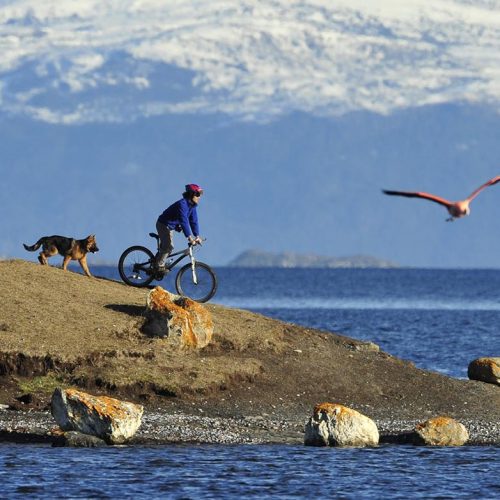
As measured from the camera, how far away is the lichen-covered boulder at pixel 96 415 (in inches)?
1032

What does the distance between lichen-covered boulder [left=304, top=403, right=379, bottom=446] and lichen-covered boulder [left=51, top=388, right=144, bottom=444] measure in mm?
3218

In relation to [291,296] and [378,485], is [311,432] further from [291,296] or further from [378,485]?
[291,296]

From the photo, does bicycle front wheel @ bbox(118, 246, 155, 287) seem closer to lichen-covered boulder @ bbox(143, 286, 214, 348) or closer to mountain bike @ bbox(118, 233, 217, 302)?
mountain bike @ bbox(118, 233, 217, 302)

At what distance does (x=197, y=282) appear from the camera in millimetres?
34906

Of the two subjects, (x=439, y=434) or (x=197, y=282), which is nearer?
(x=439, y=434)

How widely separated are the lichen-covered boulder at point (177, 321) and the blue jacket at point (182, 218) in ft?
6.69

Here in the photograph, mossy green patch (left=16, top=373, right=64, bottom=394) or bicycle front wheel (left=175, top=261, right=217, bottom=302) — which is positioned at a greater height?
bicycle front wheel (left=175, top=261, right=217, bottom=302)

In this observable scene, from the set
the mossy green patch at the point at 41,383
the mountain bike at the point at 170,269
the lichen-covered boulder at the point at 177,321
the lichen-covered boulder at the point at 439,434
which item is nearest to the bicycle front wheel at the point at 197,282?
the mountain bike at the point at 170,269

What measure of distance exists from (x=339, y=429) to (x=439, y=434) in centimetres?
201

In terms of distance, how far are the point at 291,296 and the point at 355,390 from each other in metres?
109

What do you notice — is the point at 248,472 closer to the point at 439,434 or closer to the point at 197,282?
the point at 439,434

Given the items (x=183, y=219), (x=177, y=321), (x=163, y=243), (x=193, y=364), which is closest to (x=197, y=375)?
(x=193, y=364)

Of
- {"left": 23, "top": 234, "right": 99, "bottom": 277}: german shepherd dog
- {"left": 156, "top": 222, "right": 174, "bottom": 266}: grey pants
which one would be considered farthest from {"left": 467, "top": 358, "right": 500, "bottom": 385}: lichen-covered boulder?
{"left": 23, "top": 234, "right": 99, "bottom": 277}: german shepherd dog

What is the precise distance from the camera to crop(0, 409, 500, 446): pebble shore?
27172 mm
